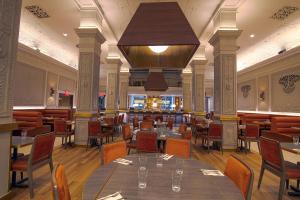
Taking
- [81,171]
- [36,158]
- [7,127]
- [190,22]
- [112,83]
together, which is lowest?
[81,171]

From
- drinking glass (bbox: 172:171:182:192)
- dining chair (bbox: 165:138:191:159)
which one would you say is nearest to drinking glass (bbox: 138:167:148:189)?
drinking glass (bbox: 172:171:182:192)

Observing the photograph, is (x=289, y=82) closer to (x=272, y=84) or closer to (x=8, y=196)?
(x=272, y=84)

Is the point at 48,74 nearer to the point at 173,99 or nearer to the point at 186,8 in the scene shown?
the point at 186,8

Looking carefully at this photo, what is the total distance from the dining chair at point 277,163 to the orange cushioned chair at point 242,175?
1206 millimetres

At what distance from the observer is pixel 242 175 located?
162 cm

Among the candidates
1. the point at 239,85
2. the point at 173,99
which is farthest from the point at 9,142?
the point at 173,99

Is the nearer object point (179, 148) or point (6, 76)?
point (6, 76)

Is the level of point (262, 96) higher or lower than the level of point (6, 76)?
higher

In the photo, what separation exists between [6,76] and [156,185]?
248 cm

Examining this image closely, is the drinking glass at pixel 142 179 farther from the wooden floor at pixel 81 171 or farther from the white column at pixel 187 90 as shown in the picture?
the white column at pixel 187 90

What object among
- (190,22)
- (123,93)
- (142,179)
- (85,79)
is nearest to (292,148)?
(142,179)

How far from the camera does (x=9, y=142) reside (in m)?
2.77

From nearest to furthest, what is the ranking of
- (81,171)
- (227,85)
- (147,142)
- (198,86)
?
(147,142), (81,171), (227,85), (198,86)

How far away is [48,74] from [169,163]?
9.80 meters
